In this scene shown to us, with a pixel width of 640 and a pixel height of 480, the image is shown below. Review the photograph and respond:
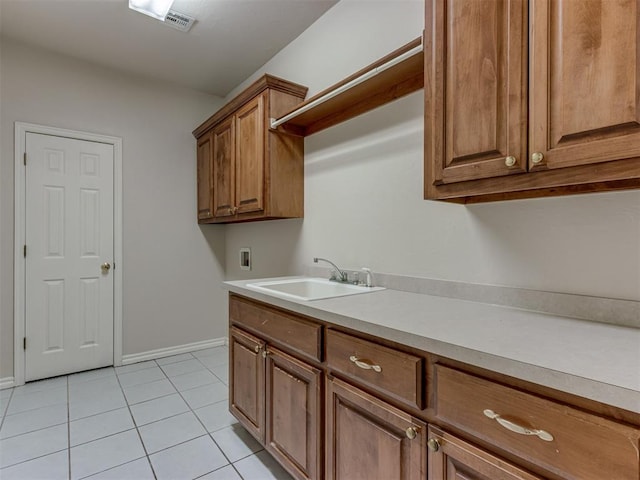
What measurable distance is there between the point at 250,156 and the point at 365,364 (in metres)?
1.82

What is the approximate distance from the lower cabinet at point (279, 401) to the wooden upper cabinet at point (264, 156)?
2.99 ft

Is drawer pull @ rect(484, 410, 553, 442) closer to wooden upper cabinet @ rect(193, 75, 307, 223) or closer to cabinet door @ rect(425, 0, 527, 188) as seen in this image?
cabinet door @ rect(425, 0, 527, 188)

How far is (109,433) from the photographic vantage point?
6.48 ft

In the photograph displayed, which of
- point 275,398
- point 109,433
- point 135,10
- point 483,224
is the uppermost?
point 135,10

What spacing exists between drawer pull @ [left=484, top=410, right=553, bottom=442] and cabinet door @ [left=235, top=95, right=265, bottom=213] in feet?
6.09

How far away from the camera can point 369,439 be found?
1.11m

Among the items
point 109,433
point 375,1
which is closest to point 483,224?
point 375,1

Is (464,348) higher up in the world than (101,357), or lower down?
higher up

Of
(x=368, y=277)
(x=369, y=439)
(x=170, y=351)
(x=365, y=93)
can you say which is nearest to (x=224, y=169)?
(x=365, y=93)

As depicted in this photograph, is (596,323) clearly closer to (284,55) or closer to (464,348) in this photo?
(464,348)

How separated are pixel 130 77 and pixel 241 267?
2053 mm

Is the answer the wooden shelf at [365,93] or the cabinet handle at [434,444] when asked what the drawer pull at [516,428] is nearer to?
the cabinet handle at [434,444]

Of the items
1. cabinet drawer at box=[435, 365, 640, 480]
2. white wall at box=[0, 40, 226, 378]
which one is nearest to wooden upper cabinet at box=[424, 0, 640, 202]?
cabinet drawer at box=[435, 365, 640, 480]

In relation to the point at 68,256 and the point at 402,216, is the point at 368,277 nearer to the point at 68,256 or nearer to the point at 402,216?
the point at 402,216
